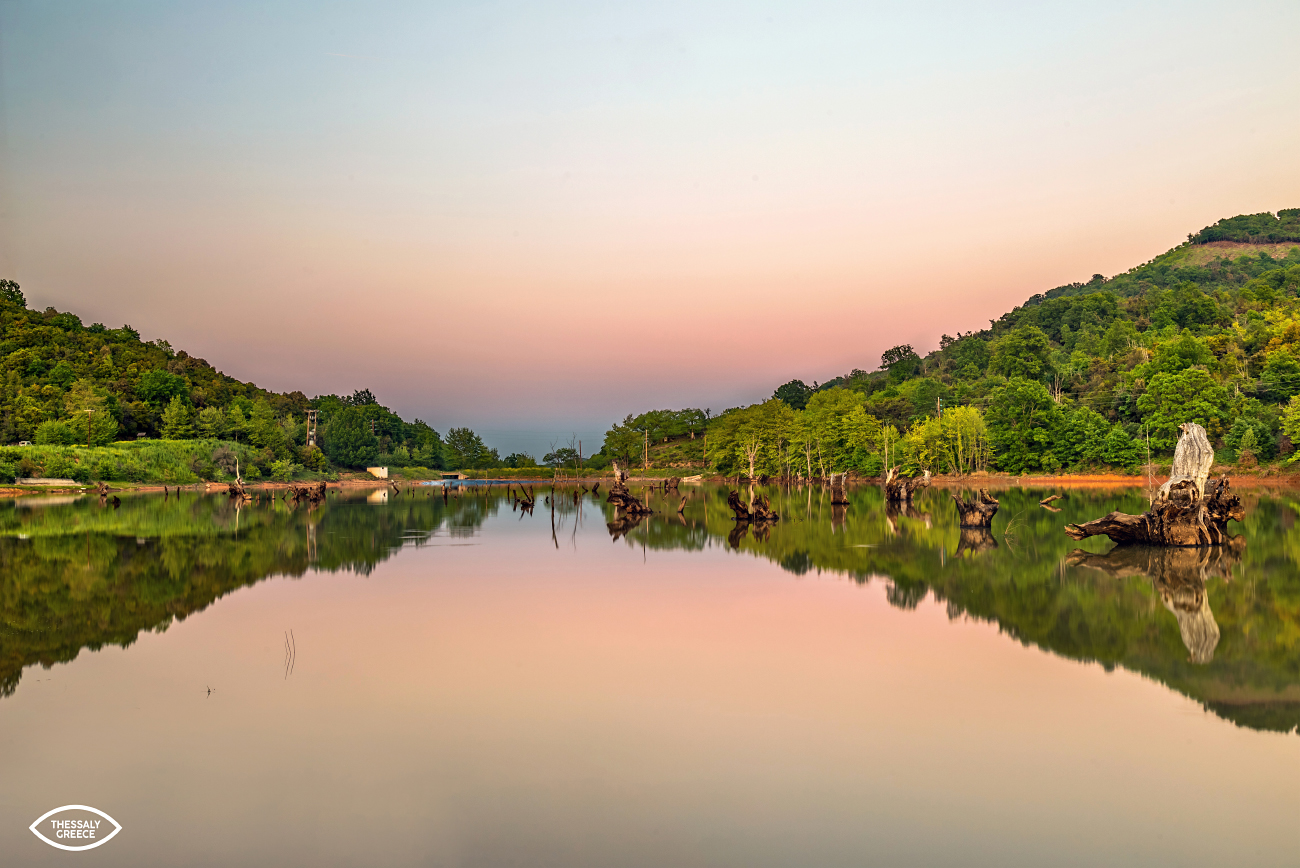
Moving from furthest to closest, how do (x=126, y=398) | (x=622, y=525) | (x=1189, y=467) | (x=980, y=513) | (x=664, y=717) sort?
1. (x=126, y=398)
2. (x=622, y=525)
3. (x=980, y=513)
4. (x=1189, y=467)
5. (x=664, y=717)

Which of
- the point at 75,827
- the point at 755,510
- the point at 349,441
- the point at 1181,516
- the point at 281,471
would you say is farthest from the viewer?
the point at 349,441

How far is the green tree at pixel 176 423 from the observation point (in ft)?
269

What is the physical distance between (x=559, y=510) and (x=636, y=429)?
241ft

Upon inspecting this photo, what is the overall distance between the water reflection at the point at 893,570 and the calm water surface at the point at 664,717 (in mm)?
120

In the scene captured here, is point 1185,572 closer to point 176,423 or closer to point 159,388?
point 176,423

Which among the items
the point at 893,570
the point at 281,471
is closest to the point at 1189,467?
the point at 893,570

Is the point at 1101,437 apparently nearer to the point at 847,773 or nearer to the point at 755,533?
the point at 755,533

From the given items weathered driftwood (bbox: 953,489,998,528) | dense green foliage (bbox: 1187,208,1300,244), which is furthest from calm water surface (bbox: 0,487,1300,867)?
dense green foliage (bbox: 1187,208,1300,244)

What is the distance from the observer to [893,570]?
17.6m

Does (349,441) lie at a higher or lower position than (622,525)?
higher

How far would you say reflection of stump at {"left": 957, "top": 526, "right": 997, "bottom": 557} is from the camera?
2058cm

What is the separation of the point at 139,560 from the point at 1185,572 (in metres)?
24.8

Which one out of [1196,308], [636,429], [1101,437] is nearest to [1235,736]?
[1101,437]

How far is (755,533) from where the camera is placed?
27.7m
